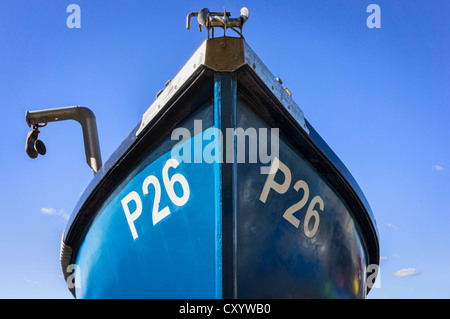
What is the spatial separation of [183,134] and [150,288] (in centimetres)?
112

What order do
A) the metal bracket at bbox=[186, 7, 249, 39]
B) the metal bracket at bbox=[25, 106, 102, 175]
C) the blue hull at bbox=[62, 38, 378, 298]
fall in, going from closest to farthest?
the blue hull at bbox=[62, 38, 378, 298] < the metal bracket at bbox=[186, 7, 249, 39] < the metal bracket at bbox=[25, 106, 102, 175]

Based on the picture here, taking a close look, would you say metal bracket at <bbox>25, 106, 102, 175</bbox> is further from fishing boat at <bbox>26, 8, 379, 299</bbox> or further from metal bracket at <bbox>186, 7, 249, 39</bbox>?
metal bracket at <bbox>186, 7, 249, 39</bbox>

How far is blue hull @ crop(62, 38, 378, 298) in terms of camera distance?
2961 millimetres

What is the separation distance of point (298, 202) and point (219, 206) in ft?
2.47

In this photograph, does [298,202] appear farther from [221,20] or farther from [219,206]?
[221,20]

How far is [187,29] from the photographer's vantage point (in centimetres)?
322

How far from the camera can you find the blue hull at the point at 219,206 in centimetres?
296

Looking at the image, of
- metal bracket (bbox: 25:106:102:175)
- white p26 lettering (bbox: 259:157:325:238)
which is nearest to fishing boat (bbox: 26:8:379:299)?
white p26 lettering (bbox: 259:157:325:238)

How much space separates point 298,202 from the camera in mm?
3385
